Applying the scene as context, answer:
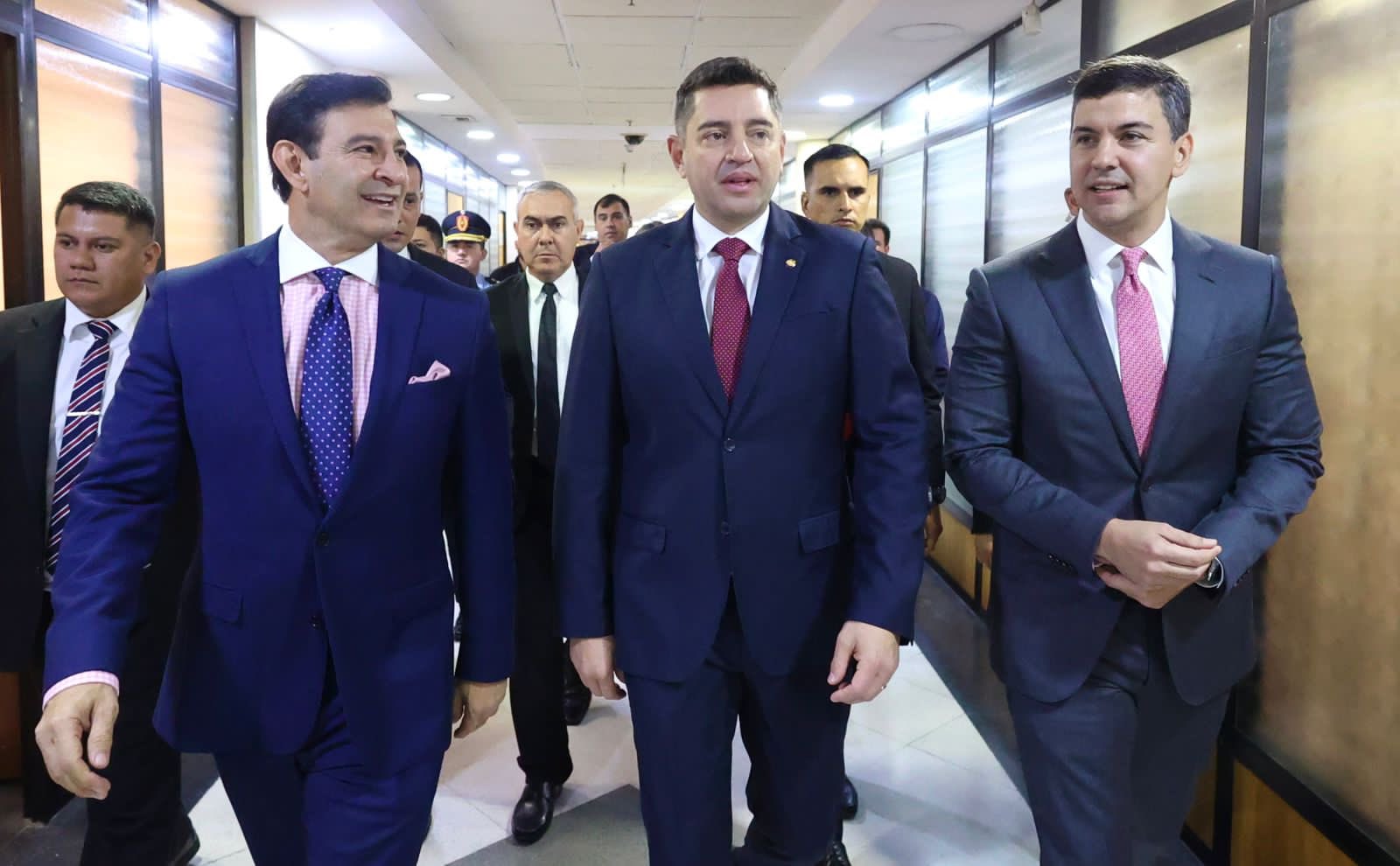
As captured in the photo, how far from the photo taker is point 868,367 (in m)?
1.77

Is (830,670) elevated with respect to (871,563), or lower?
lower

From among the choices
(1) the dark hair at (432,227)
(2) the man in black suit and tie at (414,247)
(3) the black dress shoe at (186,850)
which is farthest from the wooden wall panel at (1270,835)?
(1) the dark hair at (432,227)

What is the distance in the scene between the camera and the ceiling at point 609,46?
5215 millimetres

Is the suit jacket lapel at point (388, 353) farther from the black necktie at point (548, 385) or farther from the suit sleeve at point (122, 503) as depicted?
the black necktie at point (548, 385)

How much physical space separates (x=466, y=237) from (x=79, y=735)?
340 cm

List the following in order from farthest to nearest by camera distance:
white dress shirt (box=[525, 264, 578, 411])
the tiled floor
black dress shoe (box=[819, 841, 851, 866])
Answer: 1. white dress shirt (box=[525, 264, 578, 411])
2. the tiled floor
3. black dress shoe (box=[819, 841, 851, 866])

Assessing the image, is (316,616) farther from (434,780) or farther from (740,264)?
(740,264)

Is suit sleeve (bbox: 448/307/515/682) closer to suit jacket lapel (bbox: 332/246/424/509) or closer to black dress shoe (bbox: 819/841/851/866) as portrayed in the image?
suit jacket lapel (bbox: 332/246/424/509)

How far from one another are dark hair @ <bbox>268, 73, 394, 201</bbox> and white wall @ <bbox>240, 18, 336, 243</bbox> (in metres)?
4.07

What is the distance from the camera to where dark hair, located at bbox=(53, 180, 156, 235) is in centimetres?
245

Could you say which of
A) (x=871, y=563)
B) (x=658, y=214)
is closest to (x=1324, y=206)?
(x=871, y=563)

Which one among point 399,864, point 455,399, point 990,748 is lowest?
point 990,748

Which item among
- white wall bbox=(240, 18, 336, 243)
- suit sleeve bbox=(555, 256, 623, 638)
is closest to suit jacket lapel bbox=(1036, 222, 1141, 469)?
suit sleeve bbox=(555, 256, 623, 638)

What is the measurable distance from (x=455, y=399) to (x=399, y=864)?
731mm
